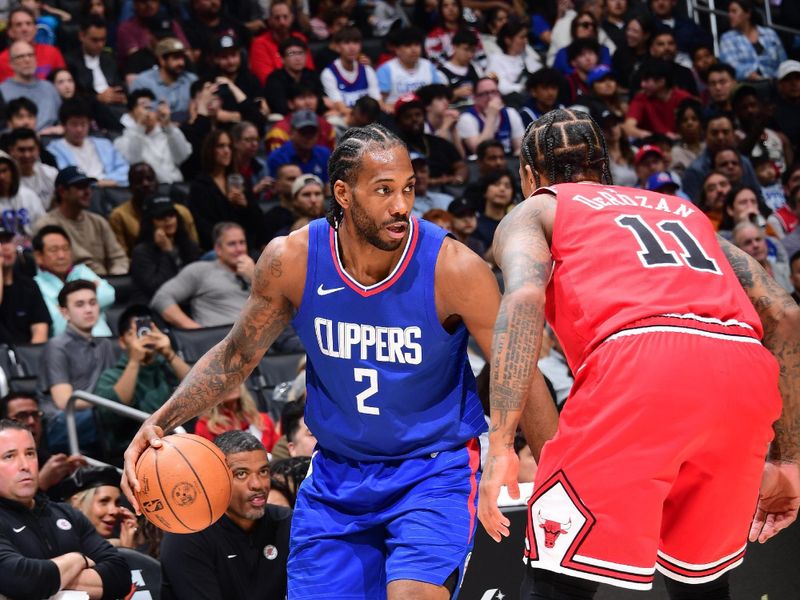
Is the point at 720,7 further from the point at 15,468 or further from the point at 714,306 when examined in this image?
the point at 714,306

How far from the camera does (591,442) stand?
299 cm

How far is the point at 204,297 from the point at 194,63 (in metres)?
3.70

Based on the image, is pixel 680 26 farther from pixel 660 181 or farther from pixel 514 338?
pixel 514 338

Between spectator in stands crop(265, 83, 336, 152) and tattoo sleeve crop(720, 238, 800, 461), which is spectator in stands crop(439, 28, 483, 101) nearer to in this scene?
spectator in stands crop(265, 83, 336, 152)

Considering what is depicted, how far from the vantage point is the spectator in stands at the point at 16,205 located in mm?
8680

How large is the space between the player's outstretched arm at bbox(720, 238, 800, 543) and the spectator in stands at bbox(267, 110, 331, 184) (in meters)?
7.09

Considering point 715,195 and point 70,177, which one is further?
point 715,195

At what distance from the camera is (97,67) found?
441 inches

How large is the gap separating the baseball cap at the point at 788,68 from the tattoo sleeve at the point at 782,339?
33.3 ft

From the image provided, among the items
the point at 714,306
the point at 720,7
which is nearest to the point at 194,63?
the point at 720,7

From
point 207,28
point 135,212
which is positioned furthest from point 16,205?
point 207,28

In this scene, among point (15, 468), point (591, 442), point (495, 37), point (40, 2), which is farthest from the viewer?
point (495, 37)

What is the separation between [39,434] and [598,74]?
755cm

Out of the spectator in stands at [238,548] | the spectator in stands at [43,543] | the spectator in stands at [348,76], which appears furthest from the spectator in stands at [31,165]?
the spectator in stands at [238,548]
